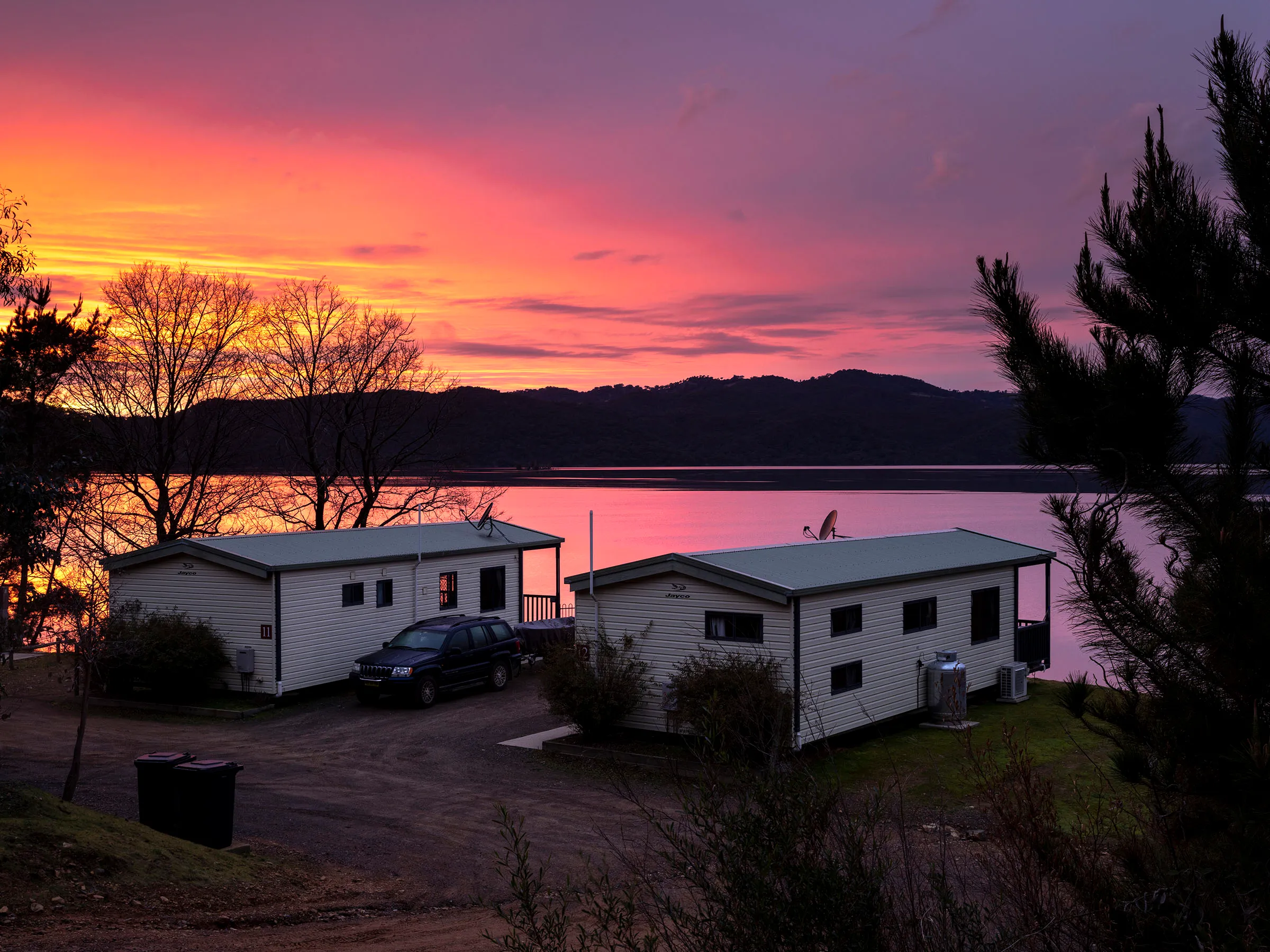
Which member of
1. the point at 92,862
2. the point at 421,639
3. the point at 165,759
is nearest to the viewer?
the point at 92,862

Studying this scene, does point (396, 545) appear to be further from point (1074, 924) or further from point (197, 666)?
point (1074, 924)

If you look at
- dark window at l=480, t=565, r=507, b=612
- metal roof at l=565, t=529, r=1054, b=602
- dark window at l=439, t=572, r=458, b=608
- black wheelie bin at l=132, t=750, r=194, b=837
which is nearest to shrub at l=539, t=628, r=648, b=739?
metal roof at l=565, t=529, r=1054, b=602

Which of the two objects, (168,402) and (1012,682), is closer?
(1012,682)

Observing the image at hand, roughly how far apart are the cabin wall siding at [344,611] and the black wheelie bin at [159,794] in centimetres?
1055

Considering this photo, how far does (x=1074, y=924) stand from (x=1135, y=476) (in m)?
2.87

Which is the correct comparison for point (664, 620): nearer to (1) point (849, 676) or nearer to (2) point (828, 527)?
(1) point (849, 676)

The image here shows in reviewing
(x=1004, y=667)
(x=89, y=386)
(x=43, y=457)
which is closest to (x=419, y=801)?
(x=1004, y=667)

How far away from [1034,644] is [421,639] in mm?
14949

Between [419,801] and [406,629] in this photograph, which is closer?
[419,801]

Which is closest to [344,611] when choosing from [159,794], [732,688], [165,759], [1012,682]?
[732,688]

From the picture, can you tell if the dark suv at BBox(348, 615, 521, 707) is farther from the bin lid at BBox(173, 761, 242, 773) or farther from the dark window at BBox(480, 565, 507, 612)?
the bin lid at BBox(173, 761, 242, 773)

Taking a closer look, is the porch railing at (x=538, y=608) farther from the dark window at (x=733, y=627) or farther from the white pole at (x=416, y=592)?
the dark window at (x=733, y=627)

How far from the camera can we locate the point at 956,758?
1603cm

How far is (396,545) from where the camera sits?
27.6 meters
